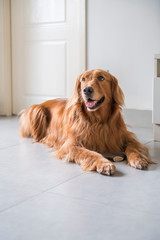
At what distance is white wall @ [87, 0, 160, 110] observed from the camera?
3480mm

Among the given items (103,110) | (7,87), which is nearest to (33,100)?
(7,87)

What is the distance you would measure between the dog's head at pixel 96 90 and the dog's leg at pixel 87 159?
27cm

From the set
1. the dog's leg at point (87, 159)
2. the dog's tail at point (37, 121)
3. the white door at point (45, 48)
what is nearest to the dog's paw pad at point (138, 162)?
the dog's leg at point (87, 159)

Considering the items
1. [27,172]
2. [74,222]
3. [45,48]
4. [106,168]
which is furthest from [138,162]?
[45,48]

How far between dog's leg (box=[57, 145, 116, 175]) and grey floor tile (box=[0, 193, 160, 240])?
1.36ft

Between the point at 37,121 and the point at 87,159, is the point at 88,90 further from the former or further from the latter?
the point at 37,121

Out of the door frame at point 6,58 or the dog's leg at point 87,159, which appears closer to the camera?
the dog's leg at point 87,159

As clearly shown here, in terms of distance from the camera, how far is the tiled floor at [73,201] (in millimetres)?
1238

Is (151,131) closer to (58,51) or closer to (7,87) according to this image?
(58,51)

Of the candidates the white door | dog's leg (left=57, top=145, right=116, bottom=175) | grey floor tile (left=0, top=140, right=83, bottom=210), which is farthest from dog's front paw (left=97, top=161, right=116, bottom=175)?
the white door

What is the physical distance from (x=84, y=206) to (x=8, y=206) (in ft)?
0.98

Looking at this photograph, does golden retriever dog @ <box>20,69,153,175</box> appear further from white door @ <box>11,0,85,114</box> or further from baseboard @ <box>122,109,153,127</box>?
white door @ <box>11,0,85,114</box>

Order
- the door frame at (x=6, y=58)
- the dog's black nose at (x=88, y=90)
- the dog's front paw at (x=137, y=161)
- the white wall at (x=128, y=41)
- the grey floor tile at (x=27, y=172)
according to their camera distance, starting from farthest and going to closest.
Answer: the door frame at (x=6, y=58), the white wall at (x=128, y=41), the dog's black nose at (x=88, y=90), the dog's front paw at (x=137, y=161), the grey floor tile at (x=27, y=172)

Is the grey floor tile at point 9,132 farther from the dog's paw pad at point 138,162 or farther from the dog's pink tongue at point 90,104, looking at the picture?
the dog's paw pad at point 138,162
